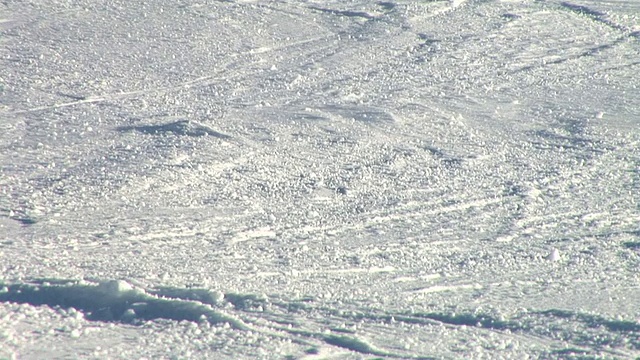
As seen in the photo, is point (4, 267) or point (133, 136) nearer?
point (4, 267)

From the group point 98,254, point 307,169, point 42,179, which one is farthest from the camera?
point 307,169

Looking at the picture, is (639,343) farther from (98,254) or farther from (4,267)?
(4,267)

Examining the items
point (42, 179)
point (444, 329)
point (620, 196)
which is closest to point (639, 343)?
point (444, 329)

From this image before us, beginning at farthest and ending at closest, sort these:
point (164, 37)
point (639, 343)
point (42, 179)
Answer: point (164, 37), point (42, 179), point (639, 343)

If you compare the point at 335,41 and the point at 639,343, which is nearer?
the point at 639,343

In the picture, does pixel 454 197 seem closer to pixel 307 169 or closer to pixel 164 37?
pixel 307 169

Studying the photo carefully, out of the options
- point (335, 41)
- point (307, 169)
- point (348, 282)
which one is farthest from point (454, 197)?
point (335, 41)
